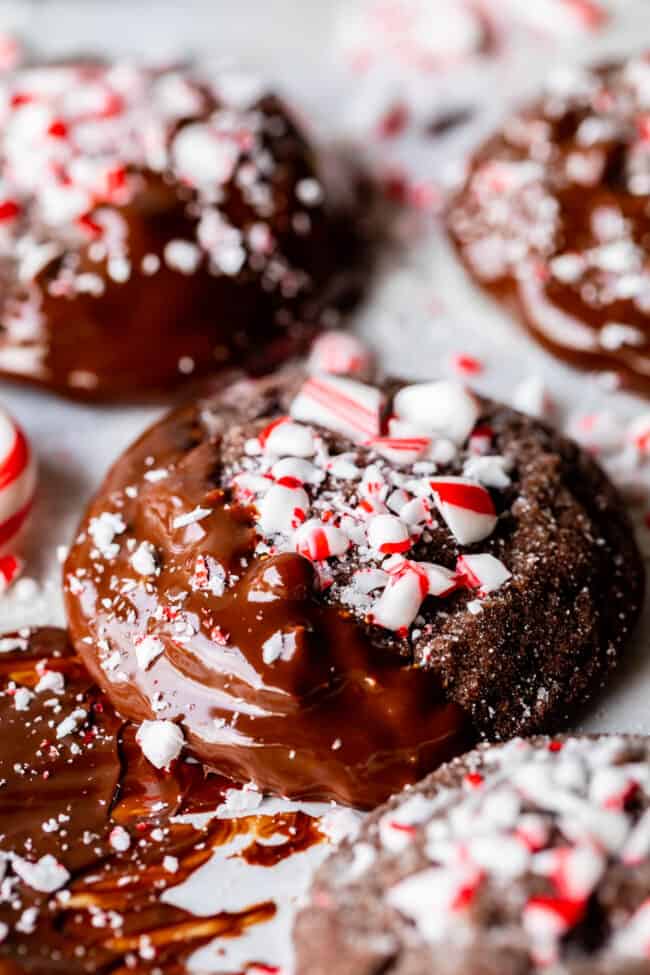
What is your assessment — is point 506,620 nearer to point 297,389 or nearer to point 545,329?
point 297,389

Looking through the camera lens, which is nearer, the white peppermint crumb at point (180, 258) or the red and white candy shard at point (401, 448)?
the red and white candy shard at point (401, 448)

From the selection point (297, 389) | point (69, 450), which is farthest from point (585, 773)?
point (69, 450)

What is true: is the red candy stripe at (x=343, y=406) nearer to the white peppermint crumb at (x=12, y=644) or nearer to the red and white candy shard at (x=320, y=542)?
the red and white candy shard at (x=320, y=542)


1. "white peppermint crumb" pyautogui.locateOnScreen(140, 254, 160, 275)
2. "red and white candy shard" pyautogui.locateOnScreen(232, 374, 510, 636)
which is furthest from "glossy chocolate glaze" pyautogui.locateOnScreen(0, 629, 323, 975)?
"white peppermint crumb" pyautogui.locateOnScreen(140, 254, 160, 275)

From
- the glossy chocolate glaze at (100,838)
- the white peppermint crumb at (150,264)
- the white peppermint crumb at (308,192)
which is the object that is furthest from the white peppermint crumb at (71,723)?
the white peppermint crumb at (308,192)

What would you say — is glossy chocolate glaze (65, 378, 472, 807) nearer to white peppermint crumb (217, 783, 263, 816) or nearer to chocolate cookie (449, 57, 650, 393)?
white peppermint crumb (217, 783, 263, 816)

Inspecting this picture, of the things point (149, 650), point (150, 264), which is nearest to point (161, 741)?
point (149, 650)
